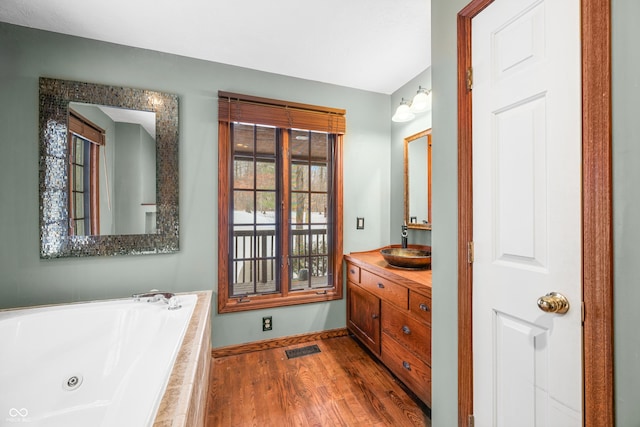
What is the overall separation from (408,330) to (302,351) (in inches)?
41.2

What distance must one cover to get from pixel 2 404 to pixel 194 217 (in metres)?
1.39

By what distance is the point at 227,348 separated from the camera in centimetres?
228

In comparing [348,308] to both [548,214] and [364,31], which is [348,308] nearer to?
[548,214]

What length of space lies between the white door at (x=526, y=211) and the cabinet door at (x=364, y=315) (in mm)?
1019

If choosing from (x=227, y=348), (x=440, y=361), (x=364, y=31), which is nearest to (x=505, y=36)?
(x=364, y=31)

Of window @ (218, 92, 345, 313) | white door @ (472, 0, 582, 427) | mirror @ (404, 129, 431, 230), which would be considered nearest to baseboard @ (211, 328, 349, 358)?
window @ (218, 92, 345, 313)

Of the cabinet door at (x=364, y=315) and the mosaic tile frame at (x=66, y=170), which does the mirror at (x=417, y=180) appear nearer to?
the cabinet door at (x=364, y=315)

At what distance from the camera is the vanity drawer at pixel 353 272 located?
246 centimetres

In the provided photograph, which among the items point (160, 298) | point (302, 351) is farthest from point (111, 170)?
point (302, 351)

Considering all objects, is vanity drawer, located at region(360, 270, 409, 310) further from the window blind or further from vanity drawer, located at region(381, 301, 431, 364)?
the window blind

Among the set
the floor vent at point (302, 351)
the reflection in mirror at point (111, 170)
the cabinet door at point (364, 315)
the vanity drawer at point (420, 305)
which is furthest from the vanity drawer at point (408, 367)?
the reflection in mirror at point (111, 170)

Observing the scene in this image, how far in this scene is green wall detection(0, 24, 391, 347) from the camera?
Result: 5.90ft

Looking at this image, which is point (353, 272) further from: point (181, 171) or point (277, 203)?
point (181, 171)

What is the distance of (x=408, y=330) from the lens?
176cm
